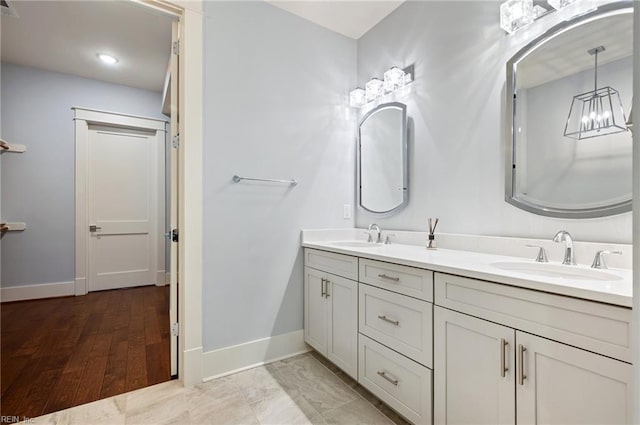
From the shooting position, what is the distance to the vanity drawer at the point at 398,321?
4.24ft

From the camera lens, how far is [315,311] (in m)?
2.10

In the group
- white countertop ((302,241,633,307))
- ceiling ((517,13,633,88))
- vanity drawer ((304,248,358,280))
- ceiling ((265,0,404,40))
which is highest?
ceiling ((265,0,404,40))

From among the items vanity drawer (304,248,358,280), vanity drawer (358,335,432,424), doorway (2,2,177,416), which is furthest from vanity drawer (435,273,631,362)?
doorway (2,2,177,416)

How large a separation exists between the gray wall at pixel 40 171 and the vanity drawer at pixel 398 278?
3.86m

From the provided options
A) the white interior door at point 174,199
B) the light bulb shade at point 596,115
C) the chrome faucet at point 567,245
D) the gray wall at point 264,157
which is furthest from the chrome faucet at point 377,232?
the white interior door at point 174,199

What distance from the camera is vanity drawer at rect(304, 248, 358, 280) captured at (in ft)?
5.70

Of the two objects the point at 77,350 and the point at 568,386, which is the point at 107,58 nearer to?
the point at 77,350

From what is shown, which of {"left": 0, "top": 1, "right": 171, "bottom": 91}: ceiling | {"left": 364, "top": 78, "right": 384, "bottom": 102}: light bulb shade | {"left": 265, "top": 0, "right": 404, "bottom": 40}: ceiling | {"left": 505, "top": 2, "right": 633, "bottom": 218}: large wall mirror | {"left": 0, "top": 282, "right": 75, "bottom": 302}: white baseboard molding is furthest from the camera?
{"left": 0, "top": 282, "right": 75, "bottom": 302}: white baseboard molding

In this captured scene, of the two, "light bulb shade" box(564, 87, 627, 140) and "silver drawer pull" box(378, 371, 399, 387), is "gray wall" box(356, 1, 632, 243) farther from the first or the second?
"silver drawer pull" box(378, 371, 399, 387)

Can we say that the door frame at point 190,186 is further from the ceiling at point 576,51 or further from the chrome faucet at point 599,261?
the chrome faucet at point 599,261

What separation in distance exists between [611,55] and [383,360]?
1694 mm

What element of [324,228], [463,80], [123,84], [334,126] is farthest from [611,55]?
[123,84]

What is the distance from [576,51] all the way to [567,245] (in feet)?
2.88

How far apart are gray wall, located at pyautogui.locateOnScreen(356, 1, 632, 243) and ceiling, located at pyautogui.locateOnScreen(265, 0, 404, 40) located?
108 mm
